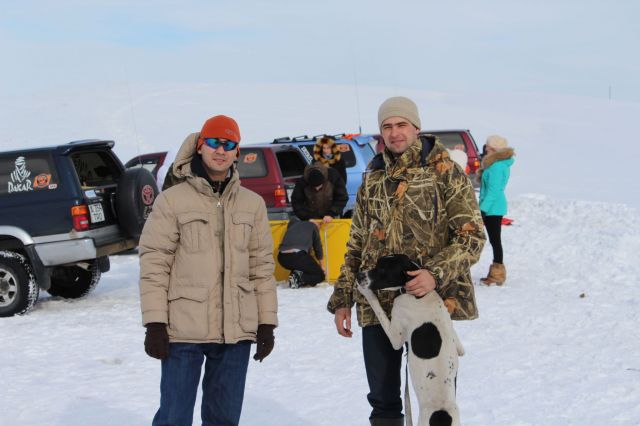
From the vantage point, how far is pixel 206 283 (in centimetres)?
372

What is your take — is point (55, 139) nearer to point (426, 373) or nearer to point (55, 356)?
point (55, 356)

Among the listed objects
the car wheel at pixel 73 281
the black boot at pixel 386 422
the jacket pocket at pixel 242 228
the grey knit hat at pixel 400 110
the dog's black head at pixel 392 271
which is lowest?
the car wheel at pixel 73 281

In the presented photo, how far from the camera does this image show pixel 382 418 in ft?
13.1

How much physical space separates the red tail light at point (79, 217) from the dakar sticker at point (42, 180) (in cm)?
46

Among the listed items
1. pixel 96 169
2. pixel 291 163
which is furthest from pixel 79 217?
pixel 291 163

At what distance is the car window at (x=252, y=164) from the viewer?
13242mm

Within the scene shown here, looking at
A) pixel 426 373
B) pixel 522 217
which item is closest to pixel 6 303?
pixel 426 373

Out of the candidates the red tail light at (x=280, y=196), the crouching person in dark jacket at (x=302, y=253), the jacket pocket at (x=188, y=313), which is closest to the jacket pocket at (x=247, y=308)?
the jacket pocket at (x=188, y=313)

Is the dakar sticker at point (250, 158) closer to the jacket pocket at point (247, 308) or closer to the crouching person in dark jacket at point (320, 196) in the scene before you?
the crouching person in dark jacket at point (320, 196)

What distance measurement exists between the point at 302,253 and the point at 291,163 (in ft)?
13.7

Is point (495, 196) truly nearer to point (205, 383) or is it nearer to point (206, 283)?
point (205, 383)

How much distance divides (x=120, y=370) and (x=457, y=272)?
390 cm

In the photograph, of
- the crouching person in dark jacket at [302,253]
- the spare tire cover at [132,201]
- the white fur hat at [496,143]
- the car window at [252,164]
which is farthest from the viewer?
the car window at [252,164]

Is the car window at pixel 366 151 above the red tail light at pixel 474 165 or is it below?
above
